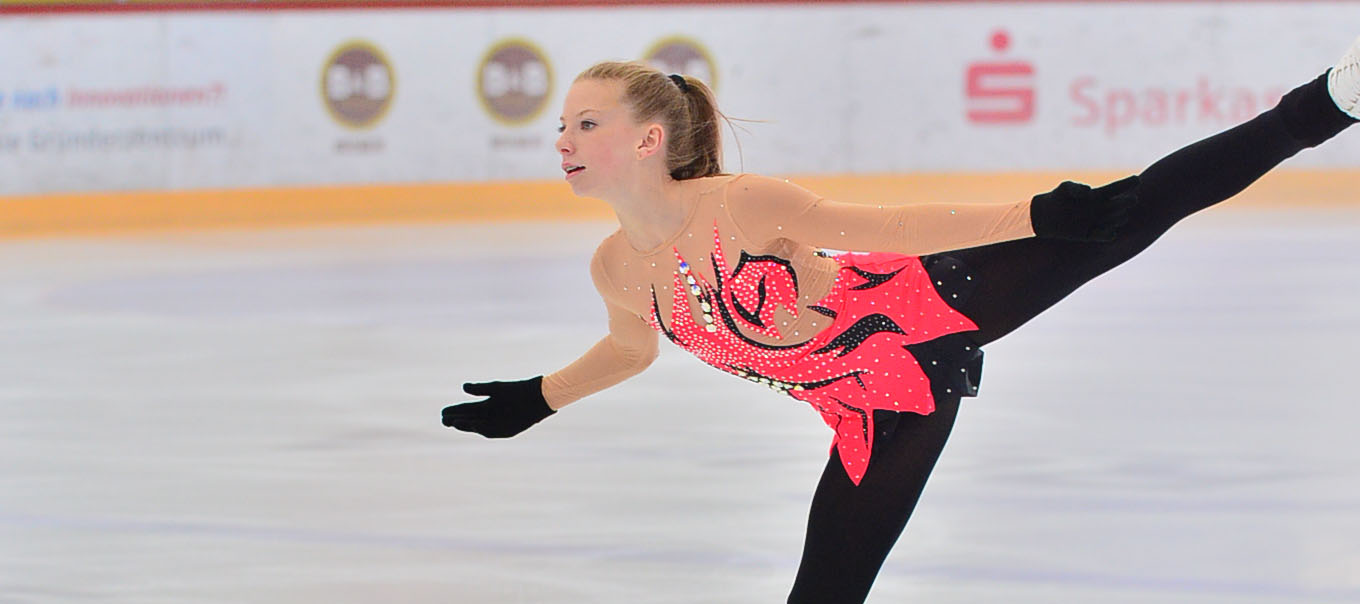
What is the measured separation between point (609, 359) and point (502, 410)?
16cm

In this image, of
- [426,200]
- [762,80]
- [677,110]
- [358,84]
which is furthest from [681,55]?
[677,110]

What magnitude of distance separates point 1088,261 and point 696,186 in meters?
0.50

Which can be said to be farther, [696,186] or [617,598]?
[617,598]

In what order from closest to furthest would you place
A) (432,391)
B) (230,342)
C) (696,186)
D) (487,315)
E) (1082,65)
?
(696,186)
(432,391)
(230,342)
(487,315)
(1082,65)

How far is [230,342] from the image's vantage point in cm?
520

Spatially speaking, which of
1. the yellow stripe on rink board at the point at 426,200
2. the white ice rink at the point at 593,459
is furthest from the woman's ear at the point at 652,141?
the yellow stripe on rink board at the point at 426,200

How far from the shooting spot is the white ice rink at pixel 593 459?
280cm

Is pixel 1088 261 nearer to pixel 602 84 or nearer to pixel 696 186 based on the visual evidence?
pixel 696 186

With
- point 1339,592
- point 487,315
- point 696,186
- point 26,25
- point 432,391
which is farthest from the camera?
point 26,25

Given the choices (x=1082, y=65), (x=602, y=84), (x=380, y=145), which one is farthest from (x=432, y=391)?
(x=1082, y=65)

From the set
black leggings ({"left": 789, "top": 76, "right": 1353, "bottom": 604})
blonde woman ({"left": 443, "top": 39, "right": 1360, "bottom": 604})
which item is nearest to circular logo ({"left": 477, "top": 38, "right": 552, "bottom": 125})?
blonde woman ({"left": 443, "top": 39, "right": 1360, "bottom": 604})

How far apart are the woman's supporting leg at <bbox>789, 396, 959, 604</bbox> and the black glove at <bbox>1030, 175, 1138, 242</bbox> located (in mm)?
378

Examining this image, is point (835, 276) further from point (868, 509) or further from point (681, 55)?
point (681, 55)

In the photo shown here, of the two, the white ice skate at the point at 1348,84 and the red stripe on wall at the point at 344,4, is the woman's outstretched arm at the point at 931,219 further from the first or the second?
the red stripe on wall at the point at 344,4
